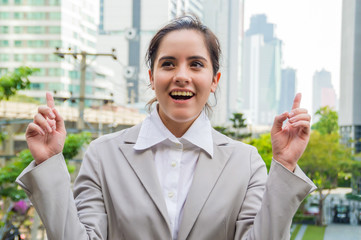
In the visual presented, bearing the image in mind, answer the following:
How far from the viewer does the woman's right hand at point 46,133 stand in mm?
771

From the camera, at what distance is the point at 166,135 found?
96cm

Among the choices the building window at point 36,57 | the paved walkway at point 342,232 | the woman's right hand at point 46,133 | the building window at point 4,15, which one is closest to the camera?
the woman's right hand at point 46,133

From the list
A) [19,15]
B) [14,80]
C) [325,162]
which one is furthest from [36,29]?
[14,80]

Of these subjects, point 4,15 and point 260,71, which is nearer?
point 4,15

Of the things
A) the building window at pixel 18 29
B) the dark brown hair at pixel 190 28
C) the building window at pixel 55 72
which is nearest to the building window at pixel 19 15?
the building window at pixel 18 29

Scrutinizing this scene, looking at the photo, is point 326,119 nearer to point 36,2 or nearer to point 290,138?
point 36,2

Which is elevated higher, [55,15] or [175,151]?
[55,15]

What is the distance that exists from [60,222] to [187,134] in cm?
33

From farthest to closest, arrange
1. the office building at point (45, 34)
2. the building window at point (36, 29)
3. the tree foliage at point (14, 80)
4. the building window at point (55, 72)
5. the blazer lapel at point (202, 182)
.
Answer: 1. the building window at point (55, 72)
2. the building window at point (36, 29)
3. the office building at point (45, 34)
4. the tree foliage at point (14, 80)
5. the blazer lapel at point (202, 182)

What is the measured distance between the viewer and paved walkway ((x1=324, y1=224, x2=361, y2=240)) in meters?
7.60

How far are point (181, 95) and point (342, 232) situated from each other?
854 cm

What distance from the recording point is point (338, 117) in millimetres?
14484

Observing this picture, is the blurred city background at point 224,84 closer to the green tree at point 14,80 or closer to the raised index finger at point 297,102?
the green tree at point 14,80

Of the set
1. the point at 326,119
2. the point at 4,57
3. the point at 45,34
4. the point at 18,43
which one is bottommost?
the point at 326,119
